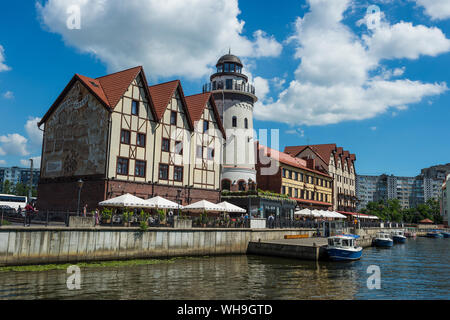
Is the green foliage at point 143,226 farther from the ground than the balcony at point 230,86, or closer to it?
closer to it

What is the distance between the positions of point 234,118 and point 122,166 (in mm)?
19322

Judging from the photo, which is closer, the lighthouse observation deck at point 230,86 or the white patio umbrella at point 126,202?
the white patio umbrella at point 126,202

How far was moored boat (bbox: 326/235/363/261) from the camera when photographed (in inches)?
1255

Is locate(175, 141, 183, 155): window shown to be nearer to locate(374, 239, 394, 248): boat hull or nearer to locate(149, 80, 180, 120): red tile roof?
locate(149, 80, 180, 120): red tile roof

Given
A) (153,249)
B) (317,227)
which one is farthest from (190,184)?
(317,227)

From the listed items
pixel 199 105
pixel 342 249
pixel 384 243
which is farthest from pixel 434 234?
pixel 199 105

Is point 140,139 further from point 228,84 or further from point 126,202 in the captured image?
point 228,84

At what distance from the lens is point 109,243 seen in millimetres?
27375

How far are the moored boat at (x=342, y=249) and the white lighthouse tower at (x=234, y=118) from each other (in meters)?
20.0

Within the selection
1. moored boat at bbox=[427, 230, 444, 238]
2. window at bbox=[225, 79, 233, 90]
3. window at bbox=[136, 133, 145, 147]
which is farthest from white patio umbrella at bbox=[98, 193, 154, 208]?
moored boat at bbox=[427, 230, 444, 238]

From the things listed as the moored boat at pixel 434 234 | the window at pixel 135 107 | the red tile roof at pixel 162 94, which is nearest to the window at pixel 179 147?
the red tile roof at pixel 162 94

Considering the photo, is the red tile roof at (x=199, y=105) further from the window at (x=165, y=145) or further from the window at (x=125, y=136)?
the window at (x=125, y=136)

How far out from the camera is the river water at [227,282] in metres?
17.4

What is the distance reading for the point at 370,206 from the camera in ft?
429
